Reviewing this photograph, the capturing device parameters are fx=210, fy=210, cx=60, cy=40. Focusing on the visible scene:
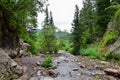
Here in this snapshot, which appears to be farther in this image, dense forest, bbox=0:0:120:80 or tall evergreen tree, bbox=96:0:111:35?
tall evergreen tree, bbox=96:0:111:35

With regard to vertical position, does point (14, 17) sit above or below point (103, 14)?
below

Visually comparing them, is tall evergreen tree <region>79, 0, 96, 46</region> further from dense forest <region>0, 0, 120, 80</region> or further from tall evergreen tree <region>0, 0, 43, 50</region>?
tall evergreen tree <region>0, 0, 43, 50</region>

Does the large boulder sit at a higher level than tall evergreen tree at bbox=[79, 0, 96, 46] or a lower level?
lower

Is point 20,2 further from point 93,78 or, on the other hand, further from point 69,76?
point 93,78

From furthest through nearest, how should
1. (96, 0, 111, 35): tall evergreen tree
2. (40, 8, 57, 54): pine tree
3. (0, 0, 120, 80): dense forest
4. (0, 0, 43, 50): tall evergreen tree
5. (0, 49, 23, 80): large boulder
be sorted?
1. (40, 8, 57, 54): pine tree
2. (96, 0, 111, 35): tall evergreen tree
3. (0, 0, 120, 80): dense forest
4. (0, 0, 43, 50): tall evergreen tree
5. (0, 49, 23, 80): large boulder

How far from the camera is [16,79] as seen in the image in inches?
453

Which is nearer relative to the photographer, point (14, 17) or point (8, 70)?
point (8, 70)

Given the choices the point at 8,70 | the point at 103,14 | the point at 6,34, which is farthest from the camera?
the point at 103,14

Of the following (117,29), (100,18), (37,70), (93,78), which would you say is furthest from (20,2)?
(100,18)

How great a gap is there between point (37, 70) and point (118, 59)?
26.5 feet

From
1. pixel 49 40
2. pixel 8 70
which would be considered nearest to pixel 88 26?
pixel 49 40

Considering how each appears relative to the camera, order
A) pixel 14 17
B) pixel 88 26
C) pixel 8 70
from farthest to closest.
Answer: pixel 88 26, pixel 14 17, pixel 8 70

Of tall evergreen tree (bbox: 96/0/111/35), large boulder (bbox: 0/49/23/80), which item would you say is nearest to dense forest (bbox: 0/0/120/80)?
tall evergreen tree (bbox: 96/0/111/35)

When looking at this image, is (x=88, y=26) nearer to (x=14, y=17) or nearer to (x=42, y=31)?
(x=42, y=31)
